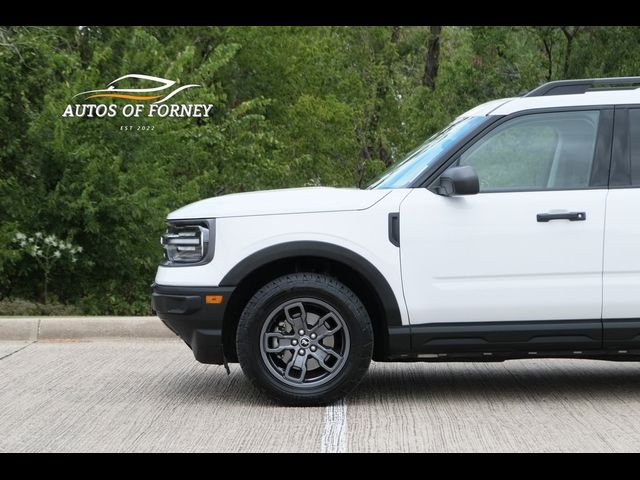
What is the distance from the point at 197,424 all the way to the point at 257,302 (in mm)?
933

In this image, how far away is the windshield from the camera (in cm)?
756

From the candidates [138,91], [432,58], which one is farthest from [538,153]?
[432,58]

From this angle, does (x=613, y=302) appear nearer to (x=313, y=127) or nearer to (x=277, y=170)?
(x=277, y=170)

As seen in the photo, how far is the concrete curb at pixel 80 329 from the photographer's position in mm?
10938

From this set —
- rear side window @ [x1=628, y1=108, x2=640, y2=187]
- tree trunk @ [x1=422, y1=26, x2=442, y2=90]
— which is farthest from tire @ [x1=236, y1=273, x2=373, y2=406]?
tree trunk @ [x1=422, y1=26, x2=442, y2=90]

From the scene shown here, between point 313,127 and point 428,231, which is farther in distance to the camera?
→ point 313,127

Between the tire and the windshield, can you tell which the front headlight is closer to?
the tire

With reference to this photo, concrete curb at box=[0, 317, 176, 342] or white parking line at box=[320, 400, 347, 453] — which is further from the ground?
concrete curb at box=[0, 317, 176, 342]

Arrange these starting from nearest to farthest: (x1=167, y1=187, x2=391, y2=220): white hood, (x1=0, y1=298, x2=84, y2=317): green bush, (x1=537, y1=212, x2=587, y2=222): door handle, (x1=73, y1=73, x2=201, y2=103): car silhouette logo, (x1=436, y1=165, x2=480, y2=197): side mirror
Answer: (x1=436, y1=165, x2=480, y2=197): side mirror, (x1=537, y1=212, x2=587, y2=222): door handle, (x1=167, y1=187, x2=391, y2=220): white hood, (x1=0, y1=298, x2=84, y2=317): green bush, (x1=73, y1=73, x2=201, y2=103): car silhouette logo

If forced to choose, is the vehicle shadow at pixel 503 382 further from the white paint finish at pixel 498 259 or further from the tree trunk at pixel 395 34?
the tree trunk at pixel 395 34

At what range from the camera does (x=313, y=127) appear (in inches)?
1216

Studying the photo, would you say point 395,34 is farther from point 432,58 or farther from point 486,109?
point 486,109

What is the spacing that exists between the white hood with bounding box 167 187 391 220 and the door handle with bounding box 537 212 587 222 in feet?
3.34

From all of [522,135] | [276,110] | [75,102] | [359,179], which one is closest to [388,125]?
[359,179]
